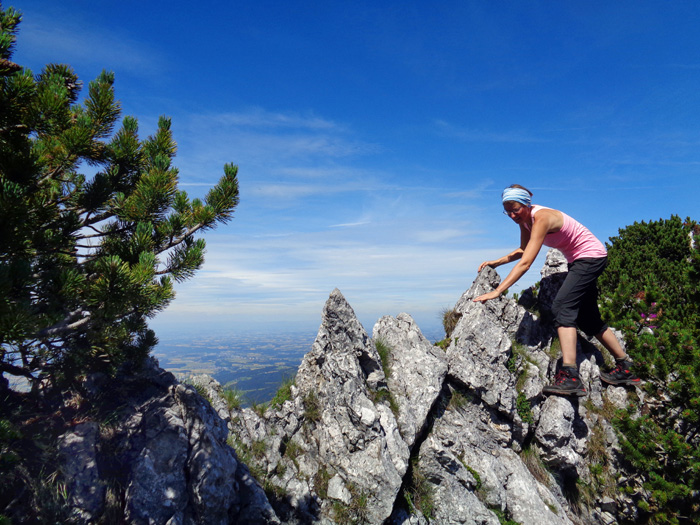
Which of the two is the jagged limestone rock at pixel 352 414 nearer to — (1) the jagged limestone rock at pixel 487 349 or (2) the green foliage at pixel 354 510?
(2) the green foliage at pixel 354 510

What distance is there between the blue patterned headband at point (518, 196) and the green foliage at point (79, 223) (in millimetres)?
6218

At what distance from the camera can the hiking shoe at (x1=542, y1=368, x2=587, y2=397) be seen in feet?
26.1

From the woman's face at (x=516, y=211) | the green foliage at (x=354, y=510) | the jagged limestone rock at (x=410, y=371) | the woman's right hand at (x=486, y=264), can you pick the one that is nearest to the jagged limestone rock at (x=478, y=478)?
the jagged limestone rock at (x=410, y=371)

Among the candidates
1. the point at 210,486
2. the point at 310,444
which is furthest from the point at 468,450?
the point at 210,486

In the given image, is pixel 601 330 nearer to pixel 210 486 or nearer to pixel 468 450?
pixel 468 450

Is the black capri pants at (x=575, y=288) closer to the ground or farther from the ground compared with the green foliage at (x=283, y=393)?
farther from the ground

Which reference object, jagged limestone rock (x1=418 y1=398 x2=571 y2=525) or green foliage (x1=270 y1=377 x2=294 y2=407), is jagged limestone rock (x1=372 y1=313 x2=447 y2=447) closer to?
jagged limestone rock (x1=418 y1=398 x2=571 y2=525)

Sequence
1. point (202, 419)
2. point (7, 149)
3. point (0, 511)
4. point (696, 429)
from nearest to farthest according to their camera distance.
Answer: point (7, 149)
point (0, 511)
point (202, 419)
point (696, 429)

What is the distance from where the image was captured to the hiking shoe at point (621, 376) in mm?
8508

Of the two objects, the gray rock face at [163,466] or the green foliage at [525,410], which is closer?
the gray rock face at [163,466]

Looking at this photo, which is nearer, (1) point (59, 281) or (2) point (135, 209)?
(1) point (59, 281)

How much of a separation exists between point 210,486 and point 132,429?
1626 millimetres

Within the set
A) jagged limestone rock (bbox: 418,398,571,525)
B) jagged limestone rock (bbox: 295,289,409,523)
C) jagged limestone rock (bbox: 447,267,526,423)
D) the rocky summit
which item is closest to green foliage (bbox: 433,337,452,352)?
the rocky summit

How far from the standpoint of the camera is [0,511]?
4.07 metres
